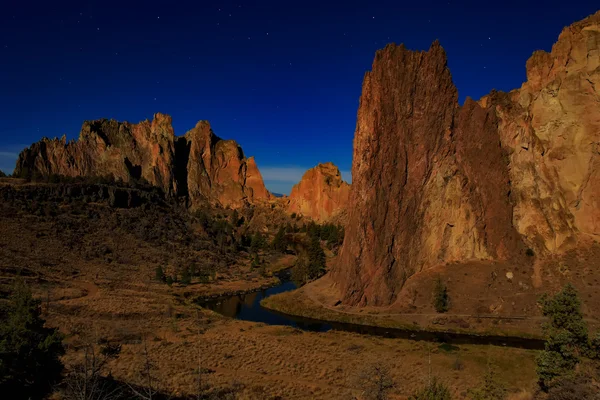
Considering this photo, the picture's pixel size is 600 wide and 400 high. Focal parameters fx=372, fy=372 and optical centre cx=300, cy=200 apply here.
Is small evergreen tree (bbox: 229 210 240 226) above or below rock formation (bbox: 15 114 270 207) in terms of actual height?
below

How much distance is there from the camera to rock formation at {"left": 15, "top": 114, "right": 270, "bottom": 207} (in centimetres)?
16525

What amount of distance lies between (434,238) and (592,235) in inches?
970

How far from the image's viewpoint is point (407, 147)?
73250mm

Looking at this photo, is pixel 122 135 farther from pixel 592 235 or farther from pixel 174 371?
pixel 592 235

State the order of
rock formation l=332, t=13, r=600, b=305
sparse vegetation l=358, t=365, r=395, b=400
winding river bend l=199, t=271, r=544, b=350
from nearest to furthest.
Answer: sparse vegetation l=358, t=365, r=395, b=400, winding river bend l=199, t=271, r=544, b=350, rock formation l=332, t=13, r=600, b=305

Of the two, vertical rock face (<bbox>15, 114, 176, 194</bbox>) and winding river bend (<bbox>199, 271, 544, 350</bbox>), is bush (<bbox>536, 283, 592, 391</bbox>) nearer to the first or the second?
winding river bend (<bbox>199, 271, 544, 350</bbox>)

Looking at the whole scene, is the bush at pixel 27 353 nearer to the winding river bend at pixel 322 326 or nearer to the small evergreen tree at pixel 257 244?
the winding river bend at pixel 322 326

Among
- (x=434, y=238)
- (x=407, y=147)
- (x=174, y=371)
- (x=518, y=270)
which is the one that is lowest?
(x=174, y=371)

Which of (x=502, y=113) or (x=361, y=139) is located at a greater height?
(x=502, y=113)

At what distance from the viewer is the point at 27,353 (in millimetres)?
20750

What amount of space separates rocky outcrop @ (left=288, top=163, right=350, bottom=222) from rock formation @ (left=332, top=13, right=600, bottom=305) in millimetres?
100056

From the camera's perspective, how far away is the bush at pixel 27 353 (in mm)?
19641

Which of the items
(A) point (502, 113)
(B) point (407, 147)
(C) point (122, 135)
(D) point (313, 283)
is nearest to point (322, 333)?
(D) point (313, 283)

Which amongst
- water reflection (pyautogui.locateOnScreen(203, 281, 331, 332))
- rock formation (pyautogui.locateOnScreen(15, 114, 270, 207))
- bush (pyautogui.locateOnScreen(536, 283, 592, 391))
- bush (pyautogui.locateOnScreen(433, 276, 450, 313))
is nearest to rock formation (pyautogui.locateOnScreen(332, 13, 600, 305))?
bush (pyautogui.locateOnScreen(433, 276, 450, 313))
